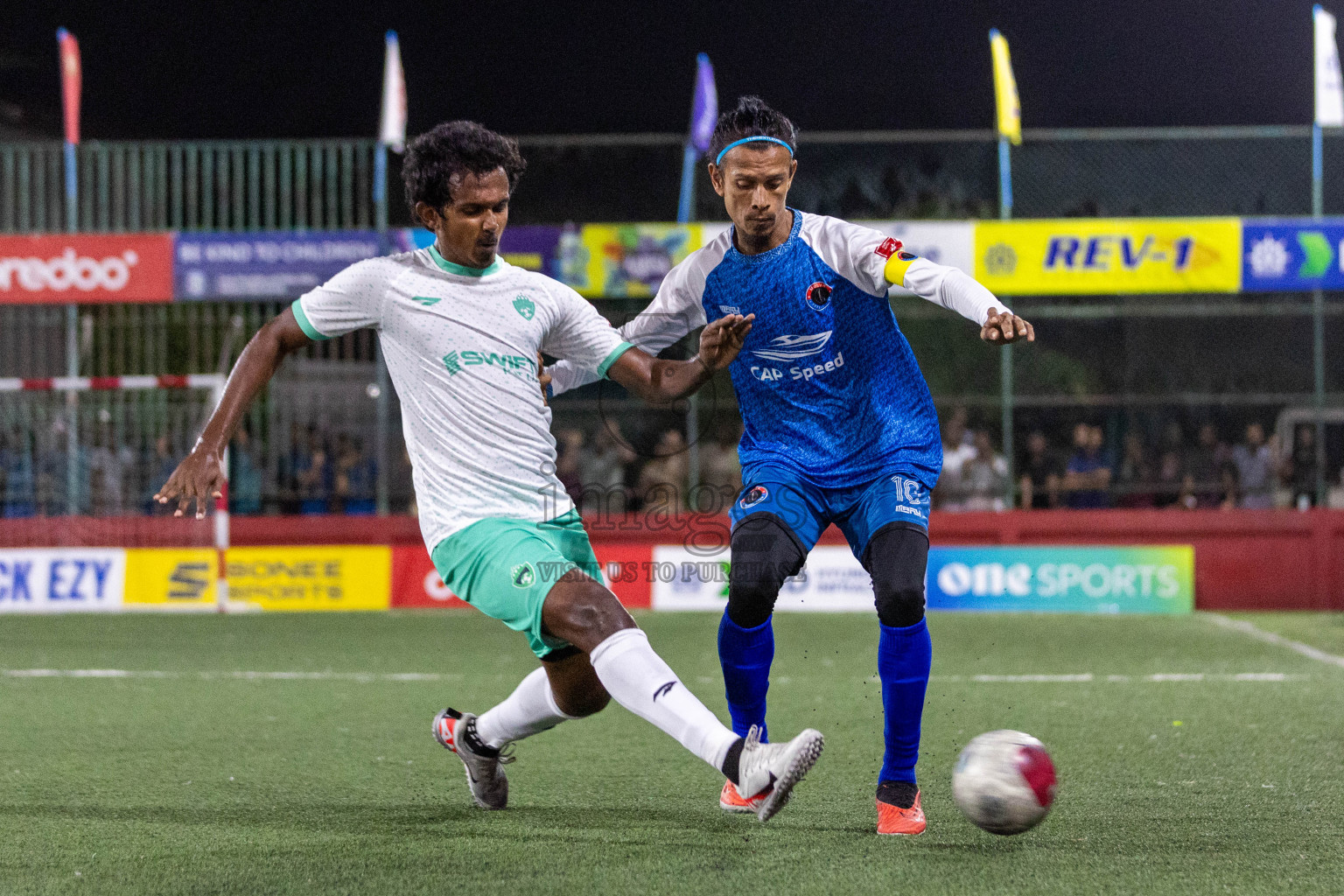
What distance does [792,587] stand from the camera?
40.6ft

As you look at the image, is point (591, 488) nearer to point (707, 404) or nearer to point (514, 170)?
point (707, 404)

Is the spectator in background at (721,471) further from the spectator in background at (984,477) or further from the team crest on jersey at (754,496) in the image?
the team crest on jersey at (754,496)

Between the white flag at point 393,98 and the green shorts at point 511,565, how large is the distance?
11303mm

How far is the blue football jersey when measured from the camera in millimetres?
4480

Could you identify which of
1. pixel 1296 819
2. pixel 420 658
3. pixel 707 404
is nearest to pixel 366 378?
pixel 707 404

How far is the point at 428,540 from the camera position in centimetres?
421

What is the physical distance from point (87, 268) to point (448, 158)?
11162mm

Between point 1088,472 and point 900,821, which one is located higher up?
point 1088,472

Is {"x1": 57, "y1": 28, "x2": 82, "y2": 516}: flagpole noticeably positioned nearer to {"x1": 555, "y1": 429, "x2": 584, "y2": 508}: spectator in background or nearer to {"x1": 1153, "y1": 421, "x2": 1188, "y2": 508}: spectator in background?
{"x1": 555, "y1": 429, "x2": 584, "y2": 508}: spectator in background

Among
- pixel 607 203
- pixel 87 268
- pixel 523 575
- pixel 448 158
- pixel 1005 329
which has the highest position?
pixel 607 203

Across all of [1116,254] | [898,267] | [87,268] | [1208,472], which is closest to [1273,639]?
[1208,472]

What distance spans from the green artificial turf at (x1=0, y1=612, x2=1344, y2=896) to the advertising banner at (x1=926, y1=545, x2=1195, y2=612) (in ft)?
9.57

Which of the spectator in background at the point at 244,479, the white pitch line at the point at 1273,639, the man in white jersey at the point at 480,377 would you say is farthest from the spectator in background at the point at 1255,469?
the man in white jersey at the point at 480,377

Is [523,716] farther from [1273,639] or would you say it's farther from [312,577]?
[312,577]
